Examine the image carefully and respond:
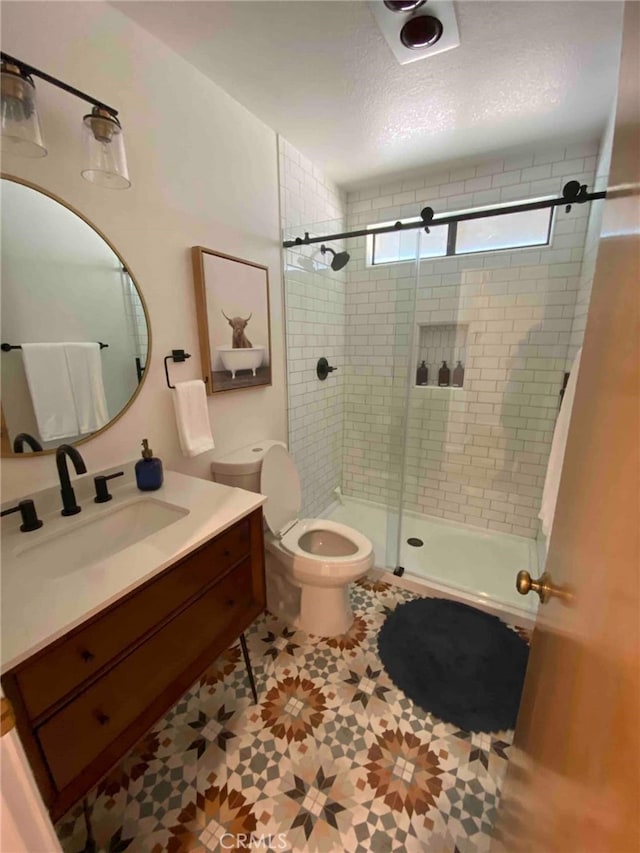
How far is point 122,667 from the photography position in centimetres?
87

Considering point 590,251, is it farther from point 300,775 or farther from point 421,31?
point 300,775

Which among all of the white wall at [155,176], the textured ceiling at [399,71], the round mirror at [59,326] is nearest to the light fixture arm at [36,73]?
the white wall at [155,176]

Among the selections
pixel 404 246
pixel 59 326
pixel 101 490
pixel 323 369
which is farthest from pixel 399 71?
pixel 101 490

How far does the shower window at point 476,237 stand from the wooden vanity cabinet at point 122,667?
2122 millimetres

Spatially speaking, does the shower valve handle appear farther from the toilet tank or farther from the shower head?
the toilet tank

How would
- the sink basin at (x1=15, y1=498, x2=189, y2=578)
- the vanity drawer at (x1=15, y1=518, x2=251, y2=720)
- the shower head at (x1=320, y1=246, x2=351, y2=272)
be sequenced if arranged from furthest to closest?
the shower head at (x1=320, y1=246, x2=351, y2=272)
the sink basin at (x1=15, y1=498, x2=189, y2=578)
the vanity drawer at (x1=15, y1=518, x2=251, y2=720)

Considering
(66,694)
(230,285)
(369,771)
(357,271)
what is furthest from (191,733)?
(357,271)

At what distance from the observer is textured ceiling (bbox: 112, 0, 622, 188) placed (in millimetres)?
1201

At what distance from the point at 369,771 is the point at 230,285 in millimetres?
2041

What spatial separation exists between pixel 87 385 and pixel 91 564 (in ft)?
1.90

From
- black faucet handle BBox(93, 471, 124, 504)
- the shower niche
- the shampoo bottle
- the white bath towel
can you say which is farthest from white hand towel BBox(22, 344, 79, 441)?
the shampoo bottle

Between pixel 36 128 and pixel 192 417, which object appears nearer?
pixel 36 128

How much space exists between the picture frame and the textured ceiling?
2.34ft

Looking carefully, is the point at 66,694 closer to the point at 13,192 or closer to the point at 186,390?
the point at 186,390
